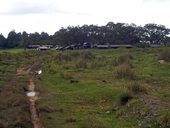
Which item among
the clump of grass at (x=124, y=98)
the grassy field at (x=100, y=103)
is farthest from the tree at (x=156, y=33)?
the clump of grass at (x=124, y=98)

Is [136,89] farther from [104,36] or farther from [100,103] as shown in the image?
[104,36]

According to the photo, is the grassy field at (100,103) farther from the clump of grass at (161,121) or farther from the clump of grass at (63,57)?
the clump of grass at (63,57)

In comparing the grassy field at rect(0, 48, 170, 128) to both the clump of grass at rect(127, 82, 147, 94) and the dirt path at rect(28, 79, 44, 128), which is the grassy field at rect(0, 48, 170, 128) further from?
the dirt path at rect(28, 79, 44, 128)

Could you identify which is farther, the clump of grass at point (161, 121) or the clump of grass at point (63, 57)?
the clump of grass at point (63, 57)

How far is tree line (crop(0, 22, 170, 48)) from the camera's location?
115m

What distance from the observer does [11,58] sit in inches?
2901

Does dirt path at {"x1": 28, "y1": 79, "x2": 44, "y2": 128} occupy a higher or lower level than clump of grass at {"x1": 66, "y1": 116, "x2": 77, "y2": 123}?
higher

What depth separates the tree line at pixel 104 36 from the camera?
11469 centimetres

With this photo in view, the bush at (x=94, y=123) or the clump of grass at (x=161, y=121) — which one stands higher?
the clump of grass at (x=161, y=121)

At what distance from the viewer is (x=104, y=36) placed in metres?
119

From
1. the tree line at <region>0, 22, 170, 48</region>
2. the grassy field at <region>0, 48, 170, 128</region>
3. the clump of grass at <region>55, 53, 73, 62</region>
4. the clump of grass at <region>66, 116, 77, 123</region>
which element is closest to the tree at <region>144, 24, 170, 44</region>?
the tree line at <region>0, 22, 170, 48</region>

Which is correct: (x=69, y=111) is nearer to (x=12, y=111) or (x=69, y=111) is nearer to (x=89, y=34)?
(x=12, y=111)

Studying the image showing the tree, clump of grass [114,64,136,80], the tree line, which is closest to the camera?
clump of grass [114,64,136,80]

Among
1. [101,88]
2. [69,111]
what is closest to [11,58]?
[101,88]
